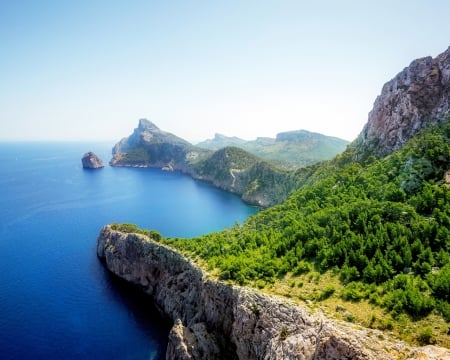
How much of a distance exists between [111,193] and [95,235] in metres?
58.4

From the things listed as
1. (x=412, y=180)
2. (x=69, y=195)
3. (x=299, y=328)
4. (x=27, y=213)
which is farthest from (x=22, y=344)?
(x=69, y=195)

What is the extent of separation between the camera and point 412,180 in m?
41.2

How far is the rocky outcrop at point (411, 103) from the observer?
57719 mm

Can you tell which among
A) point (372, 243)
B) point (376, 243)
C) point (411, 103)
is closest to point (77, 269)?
point (372, 243)

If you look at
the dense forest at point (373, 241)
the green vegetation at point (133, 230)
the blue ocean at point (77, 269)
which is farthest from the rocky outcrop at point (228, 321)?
the blue ocean at point (77, 269)

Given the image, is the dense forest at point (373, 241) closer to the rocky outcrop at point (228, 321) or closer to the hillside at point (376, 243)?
the hillside at point (376, 243)

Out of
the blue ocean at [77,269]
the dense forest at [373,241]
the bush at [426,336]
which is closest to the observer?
the bush at [426,336]

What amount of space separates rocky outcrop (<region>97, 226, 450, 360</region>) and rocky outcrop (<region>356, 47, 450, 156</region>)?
45084 millimetres

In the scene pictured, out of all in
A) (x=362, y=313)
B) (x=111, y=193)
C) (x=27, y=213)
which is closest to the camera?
(x=362, y=313)

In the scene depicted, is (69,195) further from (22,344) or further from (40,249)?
(22,344)

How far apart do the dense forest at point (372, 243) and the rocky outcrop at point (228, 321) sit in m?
2.30

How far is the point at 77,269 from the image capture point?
65938 mm

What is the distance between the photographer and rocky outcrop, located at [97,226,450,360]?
2166 centimetres

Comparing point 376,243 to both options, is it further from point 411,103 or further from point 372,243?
point 411,103
